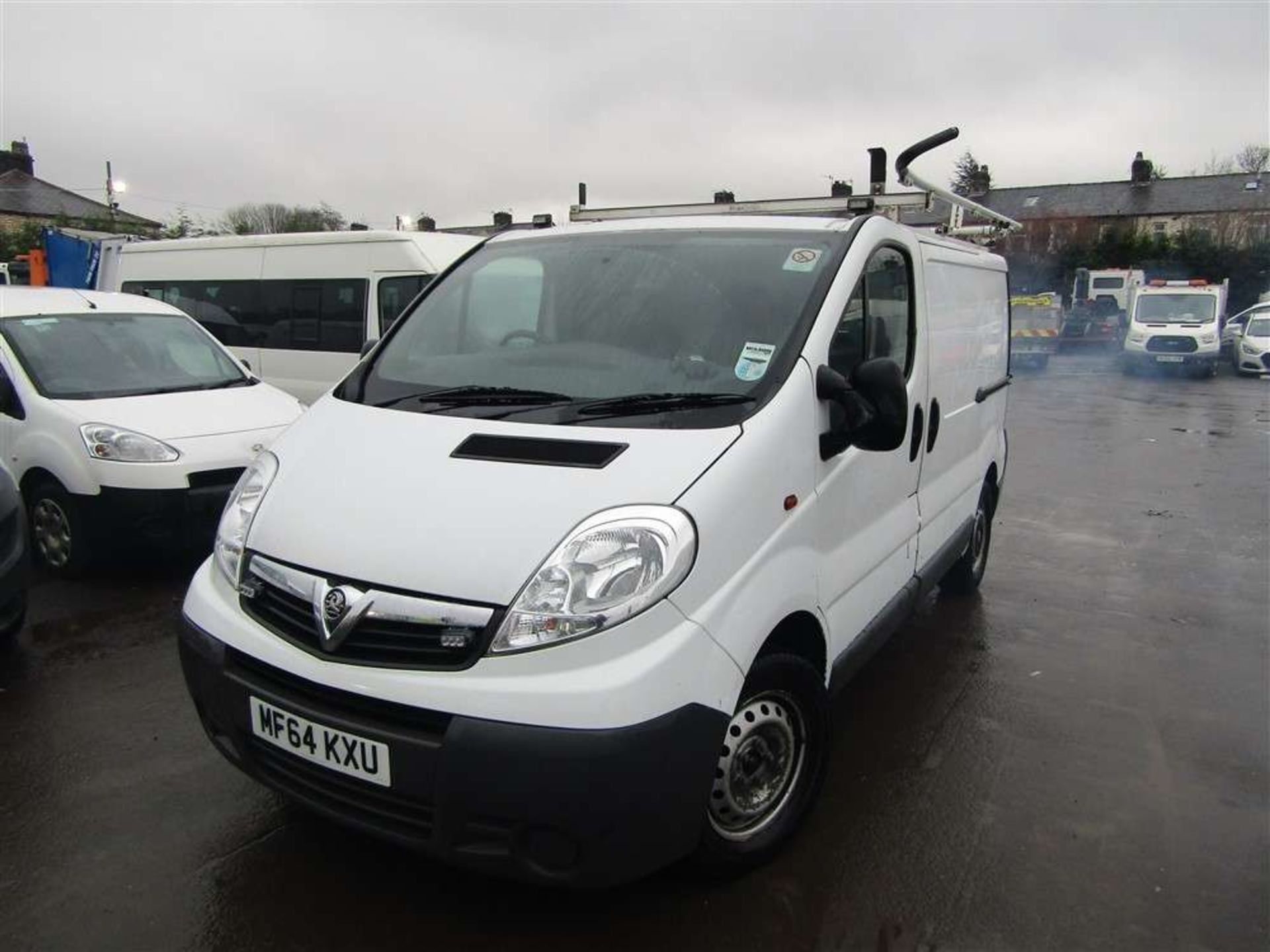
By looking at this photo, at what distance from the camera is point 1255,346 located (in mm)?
22094

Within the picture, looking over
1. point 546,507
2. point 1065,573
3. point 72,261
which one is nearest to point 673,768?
point 546,507

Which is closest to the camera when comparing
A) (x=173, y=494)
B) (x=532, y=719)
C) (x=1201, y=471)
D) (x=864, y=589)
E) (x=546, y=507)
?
(x=532, y=719)

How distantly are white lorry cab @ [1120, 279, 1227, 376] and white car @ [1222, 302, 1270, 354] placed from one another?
86 centimetres

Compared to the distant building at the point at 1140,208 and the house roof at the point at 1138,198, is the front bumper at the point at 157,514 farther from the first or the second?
the house roof at the point at 1138,198

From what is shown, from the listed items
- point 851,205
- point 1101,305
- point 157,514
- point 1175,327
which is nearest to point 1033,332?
point 1175,327

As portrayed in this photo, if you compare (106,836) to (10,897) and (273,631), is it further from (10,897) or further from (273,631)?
(273,631)

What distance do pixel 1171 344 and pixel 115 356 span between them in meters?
22.9

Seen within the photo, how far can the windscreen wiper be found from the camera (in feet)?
9.51

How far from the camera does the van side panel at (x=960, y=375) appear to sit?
3.96 m

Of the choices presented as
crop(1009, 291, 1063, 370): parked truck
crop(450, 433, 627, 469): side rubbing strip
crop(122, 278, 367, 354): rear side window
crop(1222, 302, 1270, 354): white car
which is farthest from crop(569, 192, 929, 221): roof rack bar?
crop(1222, 302, 1270, 354): white car

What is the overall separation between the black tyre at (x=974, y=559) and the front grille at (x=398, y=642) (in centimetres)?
381

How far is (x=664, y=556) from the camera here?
2.21 meters

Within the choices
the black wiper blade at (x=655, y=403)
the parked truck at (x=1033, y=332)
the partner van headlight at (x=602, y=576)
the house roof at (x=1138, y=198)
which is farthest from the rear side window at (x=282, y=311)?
the house roof at (x=1138, y=198)

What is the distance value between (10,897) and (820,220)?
11.0 feet
